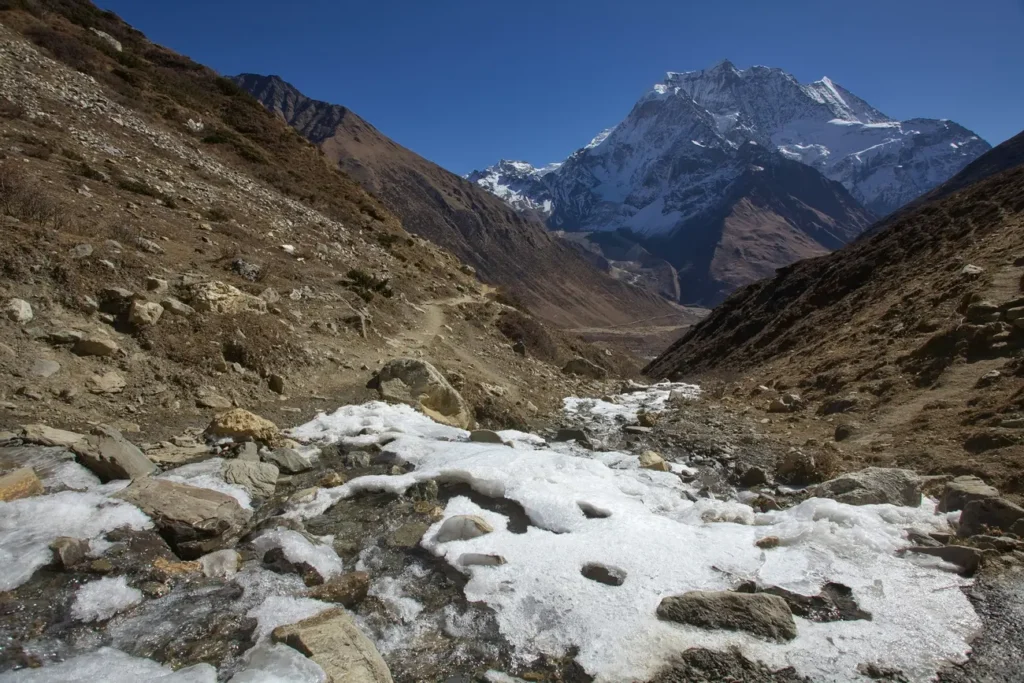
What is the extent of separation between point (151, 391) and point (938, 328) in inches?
758

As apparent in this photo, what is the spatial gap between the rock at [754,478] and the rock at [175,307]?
11126 millimetres

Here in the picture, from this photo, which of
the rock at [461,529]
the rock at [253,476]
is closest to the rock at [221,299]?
the rock at [253,476]

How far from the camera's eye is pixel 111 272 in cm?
1088

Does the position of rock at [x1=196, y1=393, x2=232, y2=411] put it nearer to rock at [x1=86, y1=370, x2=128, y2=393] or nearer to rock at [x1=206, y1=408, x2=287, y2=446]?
rock at [x1=206, y1=408, x2=287, y2=446]

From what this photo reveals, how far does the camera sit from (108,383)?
29.3ft

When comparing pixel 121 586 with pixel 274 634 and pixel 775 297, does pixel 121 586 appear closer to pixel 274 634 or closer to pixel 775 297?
pixel 274 634

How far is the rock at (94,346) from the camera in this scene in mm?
9094

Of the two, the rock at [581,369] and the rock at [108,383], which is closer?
the rock at [108,383]

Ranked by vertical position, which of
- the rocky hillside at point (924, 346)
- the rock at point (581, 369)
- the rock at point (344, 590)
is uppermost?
the rocky hillside at point (924, 346)

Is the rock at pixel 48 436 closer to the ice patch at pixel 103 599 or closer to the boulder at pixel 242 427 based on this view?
the boulder at pixel 242 427

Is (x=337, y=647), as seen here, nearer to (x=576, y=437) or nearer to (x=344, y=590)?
(x=344, y=590)

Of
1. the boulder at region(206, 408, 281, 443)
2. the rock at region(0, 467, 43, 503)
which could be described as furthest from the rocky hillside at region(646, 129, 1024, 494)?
the rock at region(0, 467, 43, 503)

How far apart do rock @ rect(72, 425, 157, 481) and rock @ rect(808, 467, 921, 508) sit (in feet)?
30.3

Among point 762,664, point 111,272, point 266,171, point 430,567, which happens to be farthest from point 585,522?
point 266,171
